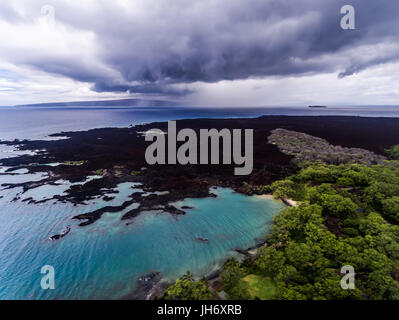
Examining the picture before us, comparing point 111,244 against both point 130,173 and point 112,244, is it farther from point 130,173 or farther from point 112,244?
point 130,173

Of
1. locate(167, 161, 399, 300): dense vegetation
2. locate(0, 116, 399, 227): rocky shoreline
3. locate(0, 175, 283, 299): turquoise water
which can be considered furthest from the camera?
locate(0, 116, 399, 227): rocky shoreline

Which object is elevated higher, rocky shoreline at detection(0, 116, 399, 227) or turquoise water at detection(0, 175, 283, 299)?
rocky shoreline at detection(0, 116, 399, 227)

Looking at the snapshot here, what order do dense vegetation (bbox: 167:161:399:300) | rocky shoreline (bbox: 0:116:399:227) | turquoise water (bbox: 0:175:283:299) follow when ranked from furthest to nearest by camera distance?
1. rocky shoreline (bbox: 0:116:399:227)
2. turquoise water (bbox: 0:175:283:299)
3. dense vegetation (bbox: 167:161:399:300)

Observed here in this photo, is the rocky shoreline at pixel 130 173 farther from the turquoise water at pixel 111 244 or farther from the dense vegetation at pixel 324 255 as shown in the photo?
the dense vegetation at pixel 324 255

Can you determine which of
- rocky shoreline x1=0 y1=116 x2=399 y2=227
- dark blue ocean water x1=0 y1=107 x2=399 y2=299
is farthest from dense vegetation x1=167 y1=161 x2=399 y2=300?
rocky shoreline x1=0 y1=116 x2=399 y2=227

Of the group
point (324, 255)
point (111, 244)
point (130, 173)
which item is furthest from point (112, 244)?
point (130, 173)

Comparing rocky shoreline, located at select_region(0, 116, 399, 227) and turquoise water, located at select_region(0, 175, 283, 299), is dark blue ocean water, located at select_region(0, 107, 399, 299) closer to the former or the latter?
turquoise water, located at select_region(0, 175, 283, 299)

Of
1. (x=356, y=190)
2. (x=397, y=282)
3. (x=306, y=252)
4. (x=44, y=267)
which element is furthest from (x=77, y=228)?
(x=356, y=190)
